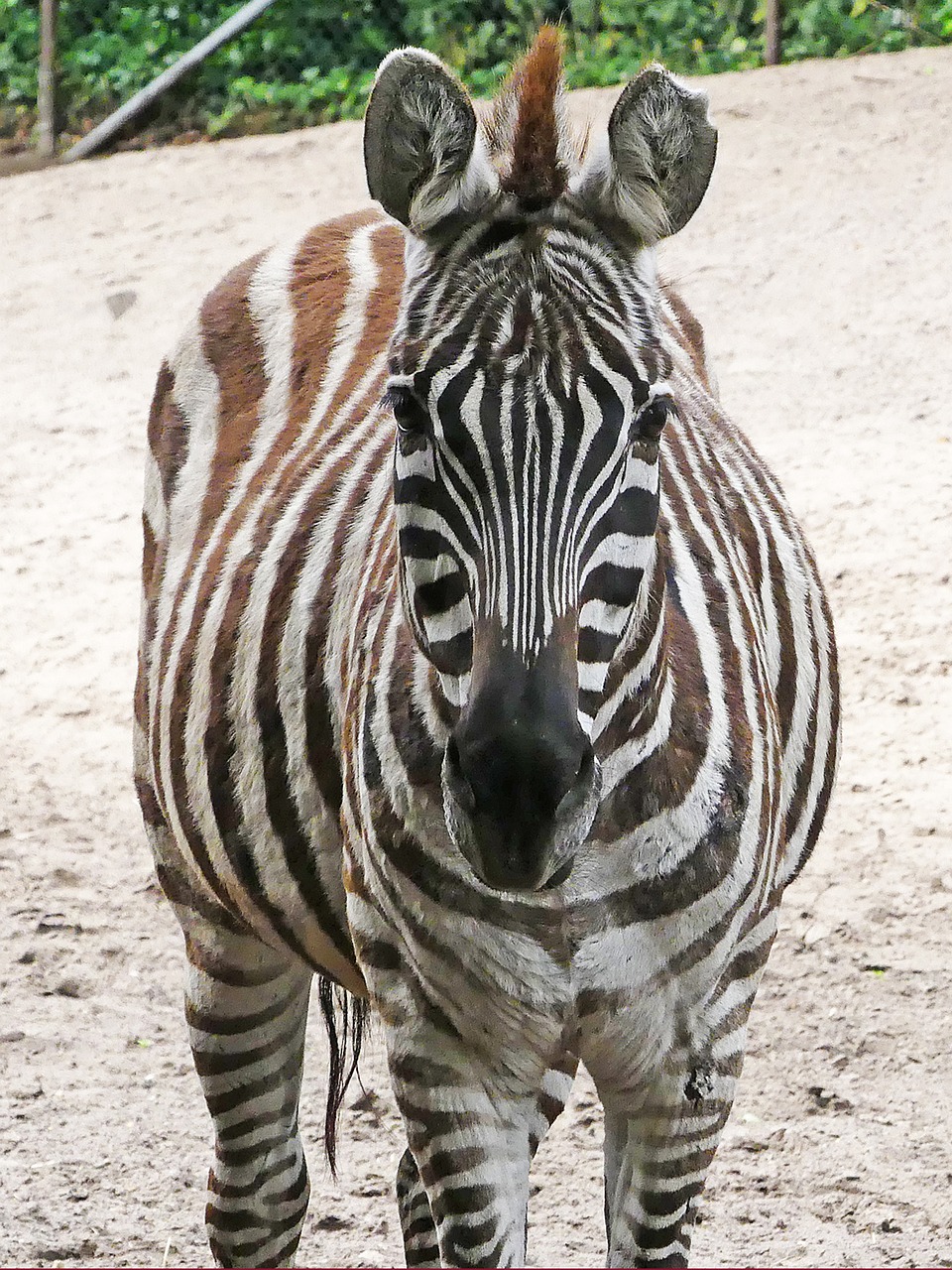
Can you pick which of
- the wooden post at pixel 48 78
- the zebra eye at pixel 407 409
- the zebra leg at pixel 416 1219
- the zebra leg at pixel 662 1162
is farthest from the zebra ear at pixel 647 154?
the wooden post at pixel 48 78

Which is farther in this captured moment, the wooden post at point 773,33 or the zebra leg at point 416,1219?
the wooden post at point 773,33

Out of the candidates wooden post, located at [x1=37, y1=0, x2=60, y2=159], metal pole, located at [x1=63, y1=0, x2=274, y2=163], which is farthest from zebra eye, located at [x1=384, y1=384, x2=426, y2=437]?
wooden post, located at [x1=37, y1=0, x2=60, y2=159]

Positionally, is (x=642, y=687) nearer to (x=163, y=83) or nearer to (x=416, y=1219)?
(x=416, y=1219)

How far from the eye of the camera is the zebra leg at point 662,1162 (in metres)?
2.66

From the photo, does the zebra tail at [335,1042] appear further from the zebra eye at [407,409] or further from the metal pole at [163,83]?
the metal pole at [163,83]

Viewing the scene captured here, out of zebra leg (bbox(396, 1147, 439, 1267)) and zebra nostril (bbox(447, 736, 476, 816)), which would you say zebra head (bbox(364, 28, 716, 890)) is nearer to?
zebra nostril (bbox(447, 736, 476, 816))

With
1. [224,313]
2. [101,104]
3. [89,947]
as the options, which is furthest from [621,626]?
[101,104]

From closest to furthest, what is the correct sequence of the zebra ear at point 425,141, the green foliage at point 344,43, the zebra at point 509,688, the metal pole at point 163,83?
the zebra at point 509,688, the zebra ear at point 425,141, the green foliage at point 344,43, the metal pole at point 163,83

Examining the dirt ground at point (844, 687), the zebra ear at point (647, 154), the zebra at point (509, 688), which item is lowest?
the dirt ground at point (844, 687)

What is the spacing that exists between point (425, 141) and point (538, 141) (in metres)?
0.17

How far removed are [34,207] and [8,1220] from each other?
32.0 ft

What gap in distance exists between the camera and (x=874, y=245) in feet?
31.6

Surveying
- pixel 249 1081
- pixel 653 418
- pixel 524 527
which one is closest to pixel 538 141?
pixel 653 418

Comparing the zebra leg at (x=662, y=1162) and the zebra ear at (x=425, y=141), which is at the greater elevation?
the zebra ear at (x=425, y=141)
